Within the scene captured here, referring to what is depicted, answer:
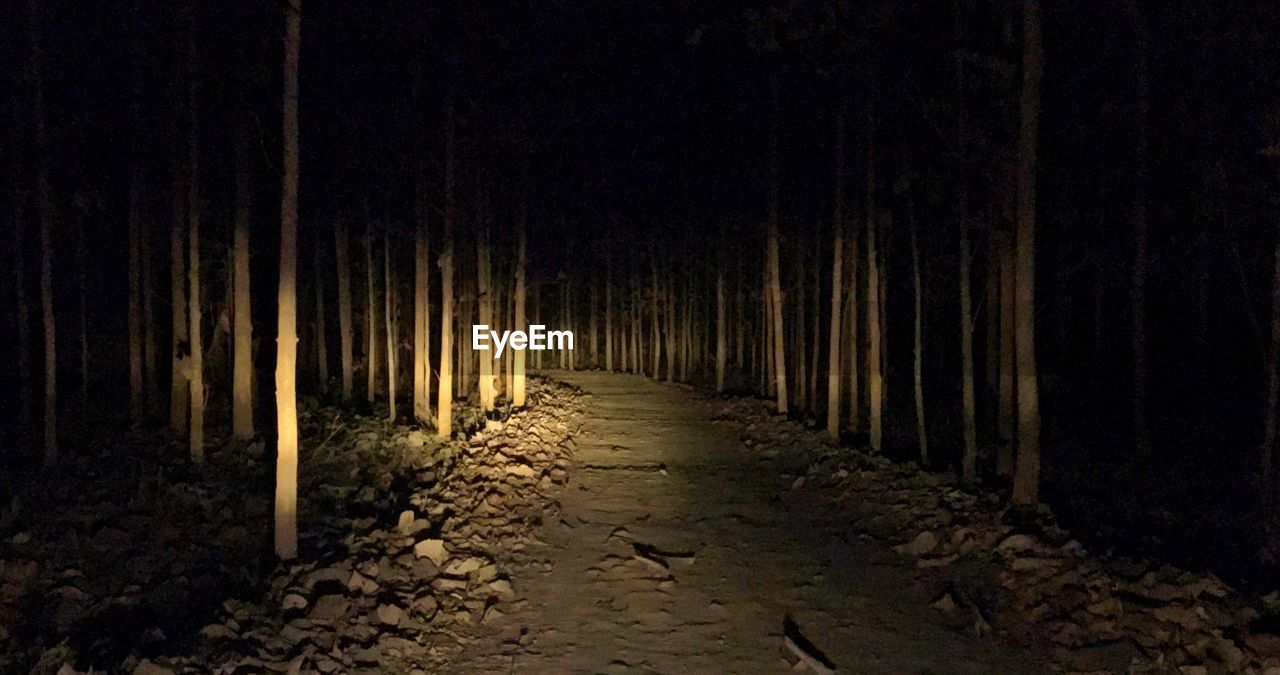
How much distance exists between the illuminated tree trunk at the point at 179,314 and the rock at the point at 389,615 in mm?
9702

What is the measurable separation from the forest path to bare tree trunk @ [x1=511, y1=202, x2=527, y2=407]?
7.49 meters

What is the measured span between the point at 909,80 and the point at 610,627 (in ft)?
39.4

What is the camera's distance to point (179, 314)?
1848 cm

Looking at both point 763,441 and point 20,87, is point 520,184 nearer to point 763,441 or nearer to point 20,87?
point 763,441

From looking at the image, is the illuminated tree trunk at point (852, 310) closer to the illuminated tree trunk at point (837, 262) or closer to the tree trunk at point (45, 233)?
the illuminated tree trunk at point (837, 262)

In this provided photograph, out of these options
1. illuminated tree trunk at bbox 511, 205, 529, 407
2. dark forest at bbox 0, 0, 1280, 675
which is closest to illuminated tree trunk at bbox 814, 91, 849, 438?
dark forest at bbox 0, 0, 1280, 675

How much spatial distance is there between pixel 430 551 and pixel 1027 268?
779 cm

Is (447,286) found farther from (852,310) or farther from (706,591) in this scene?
(706,591)

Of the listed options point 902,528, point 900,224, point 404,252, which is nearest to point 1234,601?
point 902,528

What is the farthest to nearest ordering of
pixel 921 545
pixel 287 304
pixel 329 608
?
pixel 921 545, pixel 287 304, pixel 329 608

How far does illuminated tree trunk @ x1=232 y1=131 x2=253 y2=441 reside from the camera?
17609 mm

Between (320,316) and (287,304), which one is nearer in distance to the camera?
(287,304)

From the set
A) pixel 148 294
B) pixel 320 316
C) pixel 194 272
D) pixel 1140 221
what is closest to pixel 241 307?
pixel 194 272

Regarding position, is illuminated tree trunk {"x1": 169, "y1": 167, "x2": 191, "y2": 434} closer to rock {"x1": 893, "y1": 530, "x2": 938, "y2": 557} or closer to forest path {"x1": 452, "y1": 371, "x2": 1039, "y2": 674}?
forest path {"x1": 452, "y1": 371, "x2": 1039, "y2": 674}
